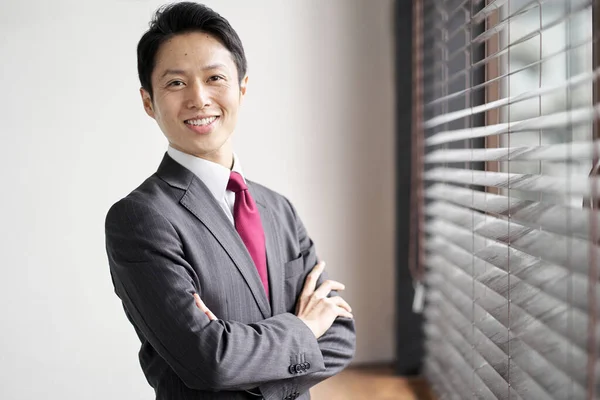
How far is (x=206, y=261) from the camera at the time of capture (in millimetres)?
1255

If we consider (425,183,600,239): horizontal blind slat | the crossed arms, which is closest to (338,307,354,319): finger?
the crossed arms

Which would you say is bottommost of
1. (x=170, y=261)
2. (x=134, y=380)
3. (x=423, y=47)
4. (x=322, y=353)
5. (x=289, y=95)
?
(x=134, y=380)

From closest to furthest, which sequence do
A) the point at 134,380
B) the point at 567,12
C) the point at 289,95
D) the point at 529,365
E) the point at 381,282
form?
the point at 567,12 → the point at 529,365 → the point at 134,380 → the point at 289,95 → the point at 381,282

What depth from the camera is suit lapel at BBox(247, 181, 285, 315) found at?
4.48 ft

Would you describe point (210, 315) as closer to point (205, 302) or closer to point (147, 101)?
point (205, 302)

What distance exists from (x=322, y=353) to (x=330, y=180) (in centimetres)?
93

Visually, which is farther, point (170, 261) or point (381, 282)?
point (381, 282)

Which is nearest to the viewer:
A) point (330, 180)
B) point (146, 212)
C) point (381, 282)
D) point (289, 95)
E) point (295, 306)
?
point (146, 212)

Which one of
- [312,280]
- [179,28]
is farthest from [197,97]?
[312,280]

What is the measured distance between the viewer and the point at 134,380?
5.09 feet

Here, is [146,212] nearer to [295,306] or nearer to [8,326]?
[295,306]

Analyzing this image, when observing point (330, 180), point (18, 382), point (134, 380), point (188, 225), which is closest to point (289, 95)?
point (330, 180)

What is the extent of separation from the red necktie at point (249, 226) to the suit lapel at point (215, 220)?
38mm

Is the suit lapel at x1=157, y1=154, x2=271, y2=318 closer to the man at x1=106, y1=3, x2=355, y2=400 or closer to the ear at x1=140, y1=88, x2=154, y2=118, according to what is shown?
the man at x1=106, y1=3, x2=355, y2=400
